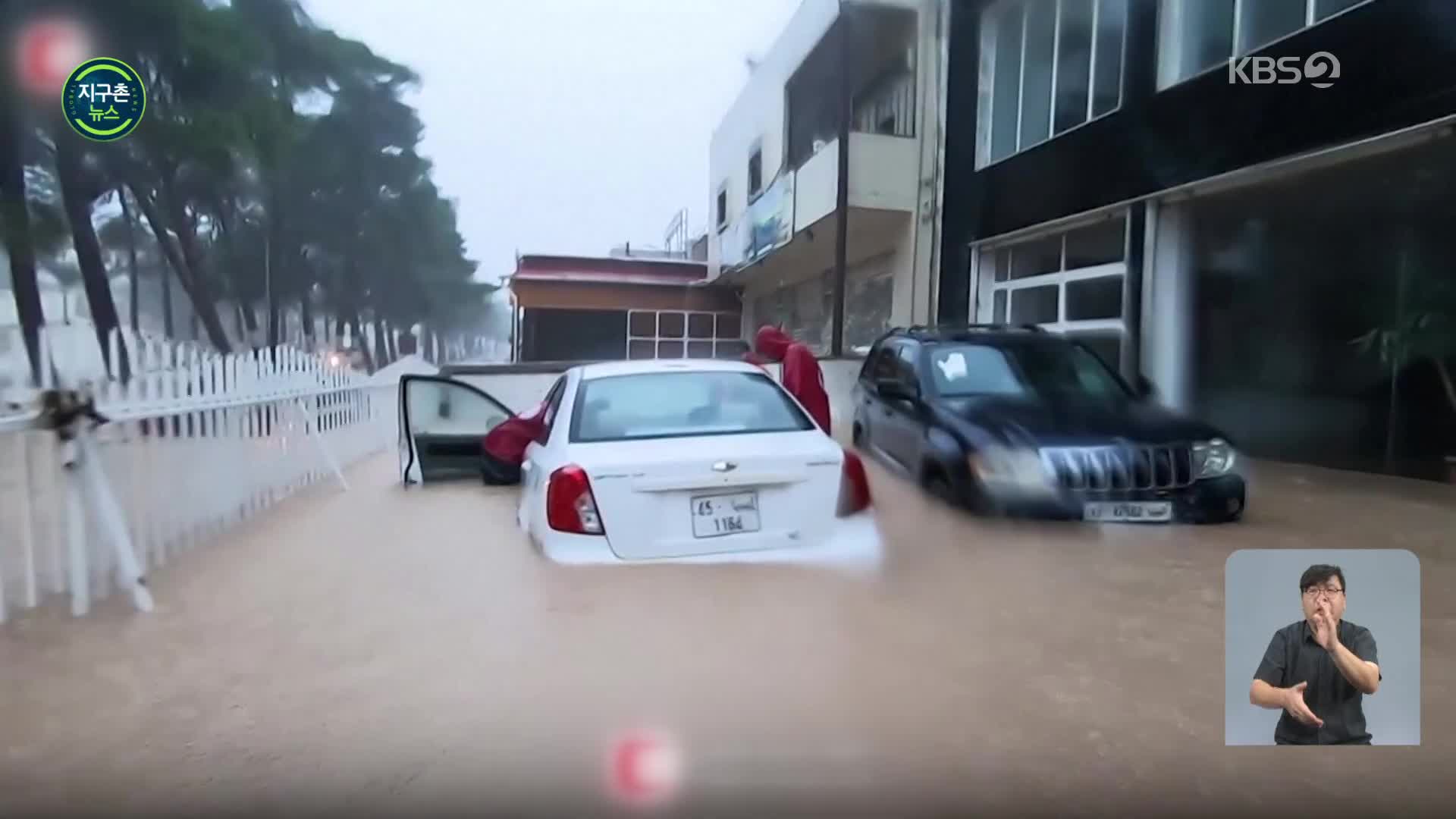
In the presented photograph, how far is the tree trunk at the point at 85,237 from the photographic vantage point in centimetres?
278

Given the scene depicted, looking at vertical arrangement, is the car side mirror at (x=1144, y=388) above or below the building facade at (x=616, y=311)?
below

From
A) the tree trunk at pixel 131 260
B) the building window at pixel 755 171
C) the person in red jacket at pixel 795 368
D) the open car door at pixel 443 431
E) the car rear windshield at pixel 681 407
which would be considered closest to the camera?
the tree trunk at pixel 131 260

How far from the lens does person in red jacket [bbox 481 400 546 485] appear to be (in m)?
5.19

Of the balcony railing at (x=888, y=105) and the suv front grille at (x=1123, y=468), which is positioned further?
the balcony railing at (x=888, y=105)

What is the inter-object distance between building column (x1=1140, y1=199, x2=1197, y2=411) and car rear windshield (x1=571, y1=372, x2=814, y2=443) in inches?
66.4

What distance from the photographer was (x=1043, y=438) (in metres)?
3.82

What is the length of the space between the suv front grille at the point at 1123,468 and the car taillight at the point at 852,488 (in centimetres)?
80

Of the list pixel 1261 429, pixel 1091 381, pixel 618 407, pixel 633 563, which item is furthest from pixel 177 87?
pixel 1261 429

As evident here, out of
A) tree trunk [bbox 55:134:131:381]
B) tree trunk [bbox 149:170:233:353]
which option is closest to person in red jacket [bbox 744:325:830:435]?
tree trunk [bbox 149:170:233:353]

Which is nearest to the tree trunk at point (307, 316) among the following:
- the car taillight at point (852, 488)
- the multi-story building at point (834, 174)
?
the multi-story building at point (834, 174)

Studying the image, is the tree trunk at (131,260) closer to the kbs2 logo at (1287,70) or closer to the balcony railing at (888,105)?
the kbs2 logo at (1287,70)

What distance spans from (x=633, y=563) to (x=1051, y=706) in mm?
1515

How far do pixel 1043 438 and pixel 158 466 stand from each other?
4.40 m

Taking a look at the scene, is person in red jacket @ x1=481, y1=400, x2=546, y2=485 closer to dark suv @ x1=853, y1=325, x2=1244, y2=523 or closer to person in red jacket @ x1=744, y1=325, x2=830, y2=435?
person in red jacket @ x1=744, y1=325, x2=830, y2=435
